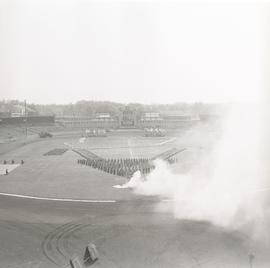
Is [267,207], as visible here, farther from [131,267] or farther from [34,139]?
[34,139]

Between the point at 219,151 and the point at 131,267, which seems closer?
the point at 131,267

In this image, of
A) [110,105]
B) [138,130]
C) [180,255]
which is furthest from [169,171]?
[110,105]

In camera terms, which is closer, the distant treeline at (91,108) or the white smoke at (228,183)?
the white smoke at (228,183)

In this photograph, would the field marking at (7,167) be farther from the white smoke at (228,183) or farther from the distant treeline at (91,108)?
the distant treeline at (91,108)

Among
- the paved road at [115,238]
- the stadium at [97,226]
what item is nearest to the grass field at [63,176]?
the stadium at [97,226]

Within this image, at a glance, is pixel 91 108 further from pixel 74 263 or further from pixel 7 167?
pixel 74 263

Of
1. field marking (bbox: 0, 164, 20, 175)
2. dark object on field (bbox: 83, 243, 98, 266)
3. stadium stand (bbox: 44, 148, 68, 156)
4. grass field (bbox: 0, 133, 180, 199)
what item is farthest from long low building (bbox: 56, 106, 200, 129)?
dark object on field (bbox: 83, 243, 98, 266)

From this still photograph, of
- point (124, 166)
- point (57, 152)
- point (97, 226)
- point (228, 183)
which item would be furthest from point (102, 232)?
point (57, 152)
